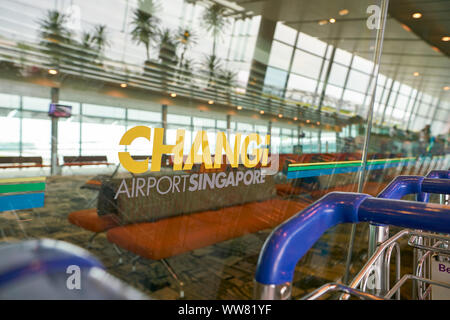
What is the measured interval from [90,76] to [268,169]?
5.25ft

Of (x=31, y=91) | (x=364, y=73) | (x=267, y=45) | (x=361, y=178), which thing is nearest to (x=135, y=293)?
(x=31, y=91)

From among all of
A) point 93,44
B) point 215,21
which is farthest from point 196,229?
point 215,21

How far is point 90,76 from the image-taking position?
1.75m

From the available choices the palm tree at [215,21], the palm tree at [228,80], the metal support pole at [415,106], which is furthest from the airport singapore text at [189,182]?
the metal support pole at [415,106]

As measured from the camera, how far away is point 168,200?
2.15 meters

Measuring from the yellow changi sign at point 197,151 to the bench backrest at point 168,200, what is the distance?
2.7 inches

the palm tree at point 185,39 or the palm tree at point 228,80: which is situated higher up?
the palm tree at point 185,39

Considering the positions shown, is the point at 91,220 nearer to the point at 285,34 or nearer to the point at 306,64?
the point at 285,34

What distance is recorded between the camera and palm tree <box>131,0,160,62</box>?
6.36ft

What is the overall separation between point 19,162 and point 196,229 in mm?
1342

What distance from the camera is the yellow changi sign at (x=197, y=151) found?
6.12 ft

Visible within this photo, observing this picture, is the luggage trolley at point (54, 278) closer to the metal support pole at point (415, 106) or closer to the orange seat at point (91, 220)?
the orange seat at point (91, 220)

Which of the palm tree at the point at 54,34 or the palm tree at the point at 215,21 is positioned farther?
the palm tree at the point at 215,21
